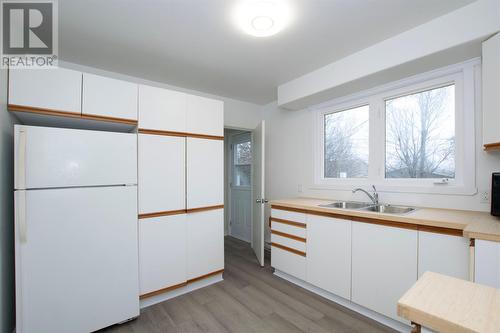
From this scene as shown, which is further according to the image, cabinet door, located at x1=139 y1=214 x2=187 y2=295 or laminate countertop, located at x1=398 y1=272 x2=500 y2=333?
cabinet door, located at x1=139 y1=214 x2=187 y2=295

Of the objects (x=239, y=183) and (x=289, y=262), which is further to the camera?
(x=239, y=183)

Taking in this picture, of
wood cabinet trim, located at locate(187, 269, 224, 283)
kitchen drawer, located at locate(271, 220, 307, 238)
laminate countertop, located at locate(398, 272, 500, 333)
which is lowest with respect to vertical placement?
wood cabinet trim, located at locate(187, 269, 224, 283)

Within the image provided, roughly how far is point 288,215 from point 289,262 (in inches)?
21.0

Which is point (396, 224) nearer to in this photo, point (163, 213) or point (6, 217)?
point (163, 213)

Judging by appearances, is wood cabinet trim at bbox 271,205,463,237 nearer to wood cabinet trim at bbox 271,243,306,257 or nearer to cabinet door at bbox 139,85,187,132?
wood cabinet trim at bbox 271,243,306,257

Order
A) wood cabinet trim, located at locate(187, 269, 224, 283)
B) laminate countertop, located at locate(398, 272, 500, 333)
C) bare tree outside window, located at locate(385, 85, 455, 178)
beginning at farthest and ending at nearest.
→ wood cabinet trim, located at locate(187, 269, 224, 283) → bare tree outside window, located at locate(385, 85, 455, 178) → laminate countertop, located at locate(398, 272, 500, 333)

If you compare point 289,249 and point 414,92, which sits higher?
point 414,92

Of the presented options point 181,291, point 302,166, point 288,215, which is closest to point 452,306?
point 288,215

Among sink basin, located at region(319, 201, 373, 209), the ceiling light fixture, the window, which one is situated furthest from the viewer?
the window

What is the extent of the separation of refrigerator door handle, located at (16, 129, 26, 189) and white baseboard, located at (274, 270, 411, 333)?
257 centimetres

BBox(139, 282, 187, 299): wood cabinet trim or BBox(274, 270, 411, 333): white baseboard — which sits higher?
BBox(139, 282, 187, 299): wood cabinet trim

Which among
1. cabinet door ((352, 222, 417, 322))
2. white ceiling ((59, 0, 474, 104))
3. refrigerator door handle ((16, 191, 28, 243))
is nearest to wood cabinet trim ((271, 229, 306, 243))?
cabinet door ((352, 222, 417, 322))

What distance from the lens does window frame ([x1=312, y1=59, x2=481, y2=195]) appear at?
1.90m

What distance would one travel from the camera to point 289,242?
8.57ft
